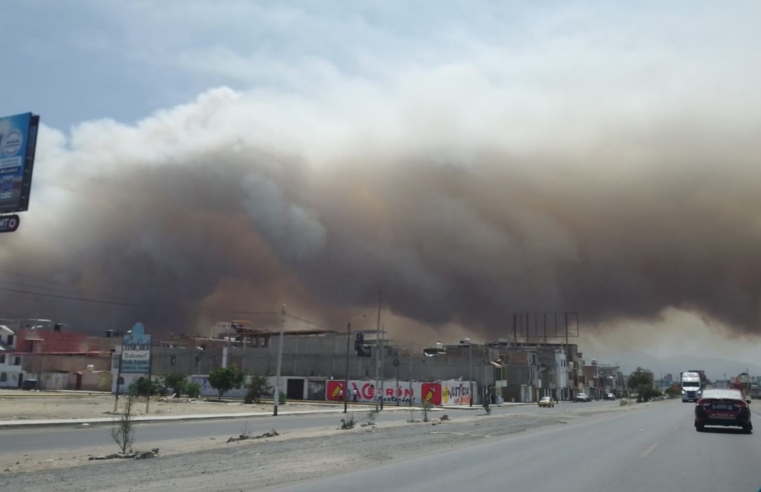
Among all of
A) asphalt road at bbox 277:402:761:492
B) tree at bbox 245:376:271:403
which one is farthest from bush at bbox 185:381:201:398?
asphalt road at bbox 277:402:761:492

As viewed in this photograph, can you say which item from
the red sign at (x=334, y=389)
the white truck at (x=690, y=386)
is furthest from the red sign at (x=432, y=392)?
the white truck at (x=690, y=386)

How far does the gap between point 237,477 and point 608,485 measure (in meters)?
7.27

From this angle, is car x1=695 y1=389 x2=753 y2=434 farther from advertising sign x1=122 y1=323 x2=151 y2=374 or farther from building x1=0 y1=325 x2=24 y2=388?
building x1=0 y1=325 x2=24 y2=388

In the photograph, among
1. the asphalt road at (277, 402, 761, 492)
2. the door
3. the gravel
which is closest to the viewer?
the asphalt road at (277, 402, 761, 492)

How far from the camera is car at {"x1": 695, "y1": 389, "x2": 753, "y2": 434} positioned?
27047 mm

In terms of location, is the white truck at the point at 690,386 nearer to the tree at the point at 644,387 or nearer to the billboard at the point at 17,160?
the tree at the point at 644,387

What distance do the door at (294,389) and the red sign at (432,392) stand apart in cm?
1595

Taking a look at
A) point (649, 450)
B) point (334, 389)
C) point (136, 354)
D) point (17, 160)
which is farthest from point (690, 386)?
point (17, 160)

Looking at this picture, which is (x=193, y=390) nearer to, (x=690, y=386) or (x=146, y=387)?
(x=146, y=387)

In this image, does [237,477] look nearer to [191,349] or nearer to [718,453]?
[718,453]

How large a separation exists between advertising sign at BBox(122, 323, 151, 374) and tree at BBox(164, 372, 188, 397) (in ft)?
109

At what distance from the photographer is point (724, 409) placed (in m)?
27.3

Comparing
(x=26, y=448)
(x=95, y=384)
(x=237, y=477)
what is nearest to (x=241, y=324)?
(x=95, y=384)

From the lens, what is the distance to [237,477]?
14.3 m
